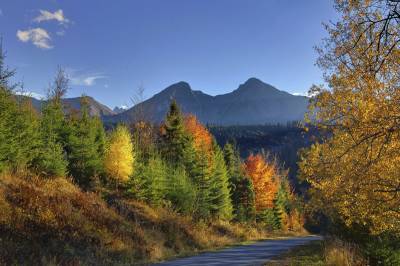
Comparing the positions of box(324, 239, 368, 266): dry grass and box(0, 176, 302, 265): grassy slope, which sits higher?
box(0, 176, 302, 265): grassy slope

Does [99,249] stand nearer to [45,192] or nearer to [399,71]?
[45,192]

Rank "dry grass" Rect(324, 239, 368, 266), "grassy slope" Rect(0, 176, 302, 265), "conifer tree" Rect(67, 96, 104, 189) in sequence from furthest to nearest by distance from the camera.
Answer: "conifer tree" Rect(67, 96, 104, 189) < "dry grass" Rect(324, 239, 368, 266) < "grassy slope" Rect(0, 176, 302, 265)

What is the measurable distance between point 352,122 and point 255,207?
152 ft

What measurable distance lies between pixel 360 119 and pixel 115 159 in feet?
74.8

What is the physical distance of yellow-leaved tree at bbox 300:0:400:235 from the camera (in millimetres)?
8453

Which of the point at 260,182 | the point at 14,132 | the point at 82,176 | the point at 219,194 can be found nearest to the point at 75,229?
the point at 14,132

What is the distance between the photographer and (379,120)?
793cm

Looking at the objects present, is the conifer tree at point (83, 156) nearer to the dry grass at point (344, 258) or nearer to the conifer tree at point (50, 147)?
the conifer tree at point (50, 147)

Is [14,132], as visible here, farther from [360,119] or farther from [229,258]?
[360,119]

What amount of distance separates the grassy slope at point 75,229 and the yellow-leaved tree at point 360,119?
940cm

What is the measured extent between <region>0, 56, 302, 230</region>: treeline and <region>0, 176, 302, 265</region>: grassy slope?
1.54m

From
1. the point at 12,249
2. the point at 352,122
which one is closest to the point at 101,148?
the point at 12,249

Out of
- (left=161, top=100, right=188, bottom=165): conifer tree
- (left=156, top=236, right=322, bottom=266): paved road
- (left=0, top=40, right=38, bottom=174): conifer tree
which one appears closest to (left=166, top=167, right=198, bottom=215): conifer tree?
(left=161, top=100, right=188, bottom=165): conifer tree

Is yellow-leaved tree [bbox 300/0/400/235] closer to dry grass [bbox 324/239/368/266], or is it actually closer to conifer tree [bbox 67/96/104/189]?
dry grass [bbox 324/239/368/266]
